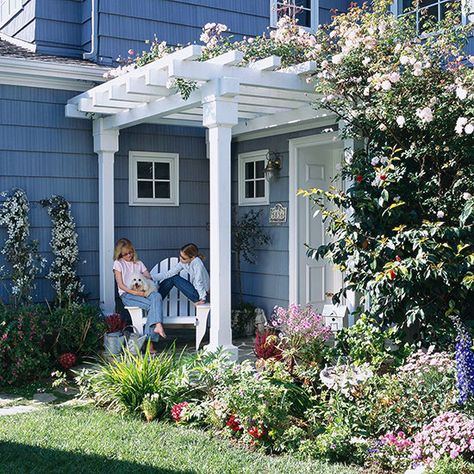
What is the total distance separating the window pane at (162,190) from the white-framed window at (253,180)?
0.97m

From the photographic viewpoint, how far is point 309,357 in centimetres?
602

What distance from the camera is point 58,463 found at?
14.7ft

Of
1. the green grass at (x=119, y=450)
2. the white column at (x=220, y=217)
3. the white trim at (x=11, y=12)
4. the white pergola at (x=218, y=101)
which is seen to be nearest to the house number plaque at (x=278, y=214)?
the white pergola at (x=218, y=101)

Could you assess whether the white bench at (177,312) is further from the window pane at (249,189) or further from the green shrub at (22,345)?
the window pane at (249,189)

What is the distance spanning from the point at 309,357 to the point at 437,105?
235 cm

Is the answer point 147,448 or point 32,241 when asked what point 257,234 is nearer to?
point 32,241

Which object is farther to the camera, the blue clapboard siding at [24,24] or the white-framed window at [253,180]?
the white-framed window at [253,180]

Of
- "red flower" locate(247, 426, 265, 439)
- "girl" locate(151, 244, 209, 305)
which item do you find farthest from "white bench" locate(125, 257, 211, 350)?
"red flower" locate(247, 426, 265, 439)

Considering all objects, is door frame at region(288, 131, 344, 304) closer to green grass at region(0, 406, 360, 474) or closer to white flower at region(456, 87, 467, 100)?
white flower at region(456, 87, 467, 100)

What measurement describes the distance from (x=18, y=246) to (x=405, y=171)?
4254mm

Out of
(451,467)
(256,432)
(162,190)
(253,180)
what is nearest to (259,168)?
(253,180)

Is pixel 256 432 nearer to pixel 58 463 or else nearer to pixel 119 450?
pixel 119 450

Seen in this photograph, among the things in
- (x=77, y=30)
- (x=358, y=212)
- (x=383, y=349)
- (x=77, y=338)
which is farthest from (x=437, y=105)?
(x=77, y=30)

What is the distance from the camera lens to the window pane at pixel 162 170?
9016 mm
